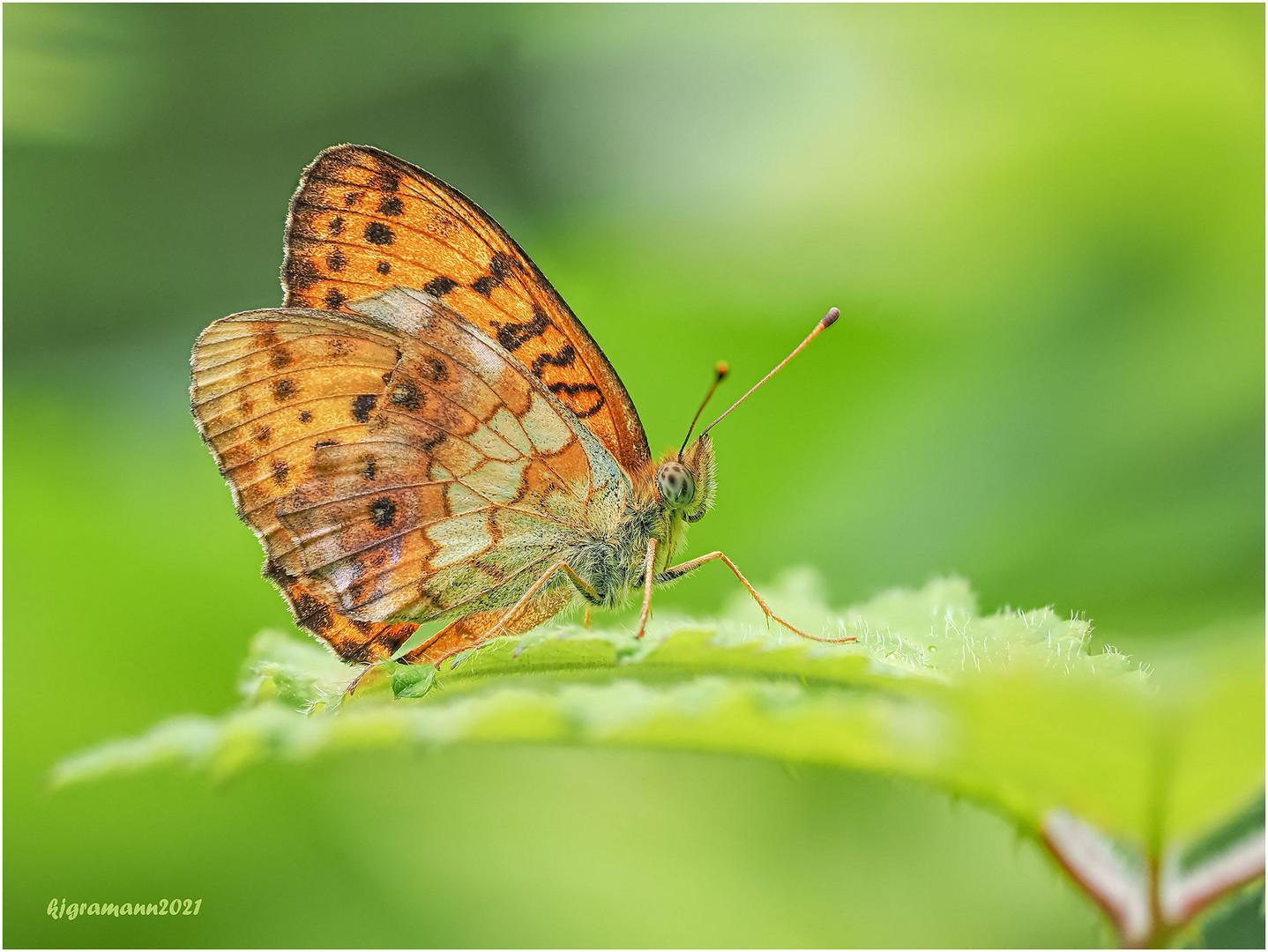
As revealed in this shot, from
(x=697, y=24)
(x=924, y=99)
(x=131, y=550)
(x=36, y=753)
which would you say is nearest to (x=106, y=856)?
(x=36, y=753)

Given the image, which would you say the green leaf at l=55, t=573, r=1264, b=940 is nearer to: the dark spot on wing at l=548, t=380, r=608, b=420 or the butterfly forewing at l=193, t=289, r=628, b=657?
the butterfly forewing at l=193, t=289, r=628, b=657

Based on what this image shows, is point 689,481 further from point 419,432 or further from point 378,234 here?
point 378,234

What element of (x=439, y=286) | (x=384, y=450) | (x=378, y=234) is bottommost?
(x=384, y=450)

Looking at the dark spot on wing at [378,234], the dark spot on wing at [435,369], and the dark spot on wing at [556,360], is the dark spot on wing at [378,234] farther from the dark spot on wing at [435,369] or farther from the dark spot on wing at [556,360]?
the dark spot on wing at [556,360]

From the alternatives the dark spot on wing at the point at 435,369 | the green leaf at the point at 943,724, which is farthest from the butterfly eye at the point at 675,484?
the green leaf at the point at 943,724

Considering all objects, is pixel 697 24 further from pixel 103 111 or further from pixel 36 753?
pixel 36 753

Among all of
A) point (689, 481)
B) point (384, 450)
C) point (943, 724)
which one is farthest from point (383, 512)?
point (943, 724)
